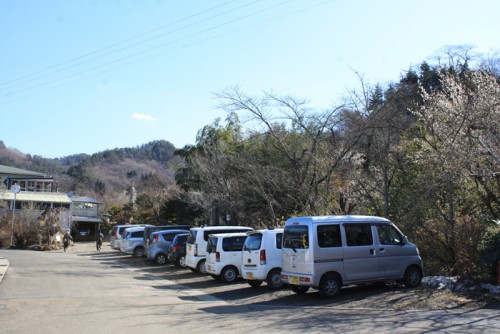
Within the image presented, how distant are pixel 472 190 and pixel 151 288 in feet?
35.0

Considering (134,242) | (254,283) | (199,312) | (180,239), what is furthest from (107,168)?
(199,312)

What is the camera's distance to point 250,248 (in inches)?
558

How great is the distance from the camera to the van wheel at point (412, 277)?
41.5ft

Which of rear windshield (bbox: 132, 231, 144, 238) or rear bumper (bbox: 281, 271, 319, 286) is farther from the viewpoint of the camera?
rear windshield (bbox: 132, 231, 144, 238)

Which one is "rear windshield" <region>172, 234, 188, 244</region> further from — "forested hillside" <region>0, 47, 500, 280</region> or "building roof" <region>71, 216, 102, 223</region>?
"building roof" <region>71, 216, 102, 223</region>

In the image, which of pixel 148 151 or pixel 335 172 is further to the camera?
pixel 148 151

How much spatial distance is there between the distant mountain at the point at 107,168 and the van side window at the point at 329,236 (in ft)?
216

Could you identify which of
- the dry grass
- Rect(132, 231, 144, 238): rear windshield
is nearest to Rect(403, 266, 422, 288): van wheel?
the dry grass

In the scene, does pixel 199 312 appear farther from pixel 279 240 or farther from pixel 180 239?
pixel 180 239

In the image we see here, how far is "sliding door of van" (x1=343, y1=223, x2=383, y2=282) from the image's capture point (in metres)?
11.9

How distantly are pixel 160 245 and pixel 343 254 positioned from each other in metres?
13.4

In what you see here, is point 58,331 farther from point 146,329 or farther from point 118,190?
point 118,190

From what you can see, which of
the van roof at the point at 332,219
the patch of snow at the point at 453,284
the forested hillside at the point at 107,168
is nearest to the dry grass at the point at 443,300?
the patch of snow at the point at 453,284

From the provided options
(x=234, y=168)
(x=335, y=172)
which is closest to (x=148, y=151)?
(x=234, y=168)
